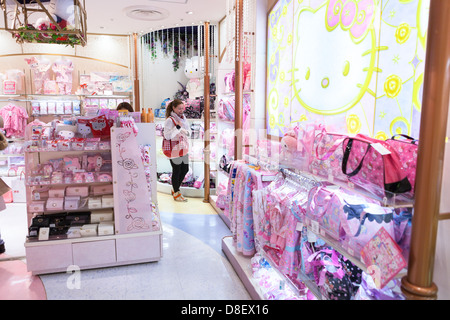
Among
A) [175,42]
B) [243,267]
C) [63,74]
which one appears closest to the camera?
[243,267]

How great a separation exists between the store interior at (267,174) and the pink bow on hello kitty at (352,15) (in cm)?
1

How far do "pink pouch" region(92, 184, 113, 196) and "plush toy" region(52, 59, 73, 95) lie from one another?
370 centimetres

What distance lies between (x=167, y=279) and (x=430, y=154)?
2452 millimetres

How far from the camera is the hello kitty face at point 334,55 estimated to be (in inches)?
84.0

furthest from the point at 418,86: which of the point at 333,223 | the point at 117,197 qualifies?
the point at 117,197

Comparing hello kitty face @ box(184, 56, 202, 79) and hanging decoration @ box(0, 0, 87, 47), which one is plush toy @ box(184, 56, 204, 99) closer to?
hello kitty face @ box(184, 56, 202, 79)

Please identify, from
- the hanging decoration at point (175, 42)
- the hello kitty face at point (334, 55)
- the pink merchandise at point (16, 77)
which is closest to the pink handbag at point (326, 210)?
the hello kitty face at point (334, 55)

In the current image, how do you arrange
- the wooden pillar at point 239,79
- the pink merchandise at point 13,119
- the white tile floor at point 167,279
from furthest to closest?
the pink merchandise at point 13,119 → the wooden pillar at point 239,79 → the white tile floor at point 167,279

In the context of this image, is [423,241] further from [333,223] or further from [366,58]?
[366,58]

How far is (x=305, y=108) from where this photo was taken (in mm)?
2881

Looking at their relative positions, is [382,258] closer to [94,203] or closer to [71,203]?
[94,203]

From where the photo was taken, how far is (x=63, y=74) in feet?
20.4

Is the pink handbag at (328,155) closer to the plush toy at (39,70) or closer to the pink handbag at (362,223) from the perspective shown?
the pink handbag at (362,223)

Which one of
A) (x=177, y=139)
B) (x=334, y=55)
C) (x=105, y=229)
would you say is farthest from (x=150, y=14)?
(x=334, y=55)
